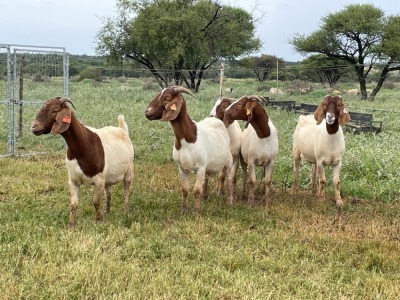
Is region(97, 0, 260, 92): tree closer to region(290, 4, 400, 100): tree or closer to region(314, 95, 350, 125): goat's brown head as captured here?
region(290, 4, 400, 100): tree

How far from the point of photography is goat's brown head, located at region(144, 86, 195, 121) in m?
6.37

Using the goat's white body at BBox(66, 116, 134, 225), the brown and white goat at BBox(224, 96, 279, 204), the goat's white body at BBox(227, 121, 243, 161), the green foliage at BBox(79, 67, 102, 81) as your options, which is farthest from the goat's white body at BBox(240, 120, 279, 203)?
the green foliage at BBox(79, 67, 102, 81)

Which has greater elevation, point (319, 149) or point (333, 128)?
point (333, 128)

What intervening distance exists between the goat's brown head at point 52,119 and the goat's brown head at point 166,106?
1262mm

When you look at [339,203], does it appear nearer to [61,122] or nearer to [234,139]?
[234,139]

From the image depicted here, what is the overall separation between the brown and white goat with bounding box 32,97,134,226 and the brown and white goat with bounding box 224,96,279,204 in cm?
189

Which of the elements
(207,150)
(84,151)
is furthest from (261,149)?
(84,151)

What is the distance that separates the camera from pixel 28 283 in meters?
3.92

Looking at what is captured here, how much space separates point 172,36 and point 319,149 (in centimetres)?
2347

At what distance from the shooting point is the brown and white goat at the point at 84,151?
5.44 metres

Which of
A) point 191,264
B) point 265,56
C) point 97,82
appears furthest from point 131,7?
point 191,264

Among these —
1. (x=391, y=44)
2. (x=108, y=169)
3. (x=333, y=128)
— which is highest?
(x=391, y=44)

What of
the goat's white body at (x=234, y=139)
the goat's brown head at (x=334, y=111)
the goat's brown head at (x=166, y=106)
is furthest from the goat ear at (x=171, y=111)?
the goat's brown head at (x=334, y=111)

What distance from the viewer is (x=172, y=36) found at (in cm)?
2972
